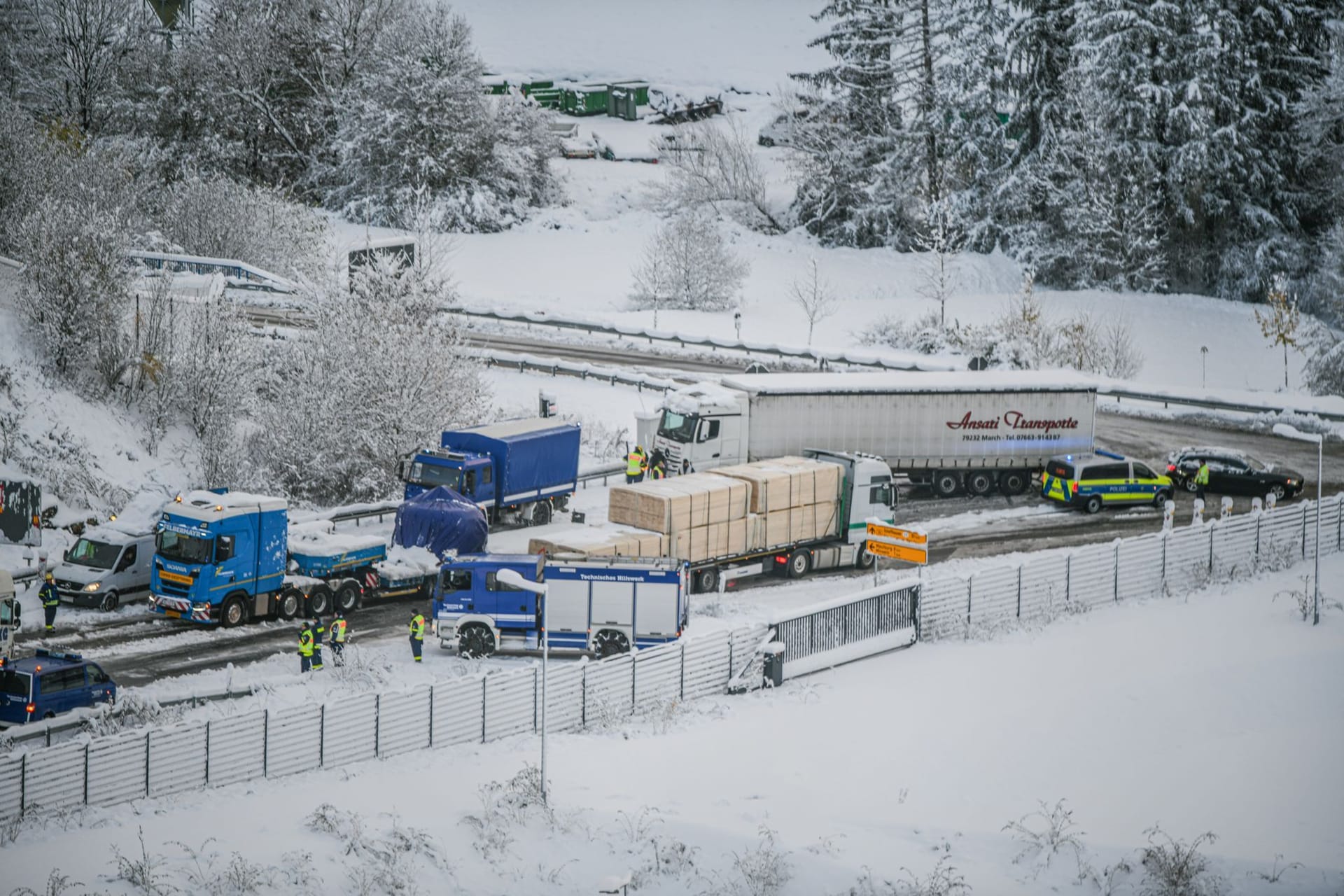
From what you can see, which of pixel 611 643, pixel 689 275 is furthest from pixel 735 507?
pixel 689 275

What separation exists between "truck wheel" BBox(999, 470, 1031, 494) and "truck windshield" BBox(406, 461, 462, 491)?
16017 mm

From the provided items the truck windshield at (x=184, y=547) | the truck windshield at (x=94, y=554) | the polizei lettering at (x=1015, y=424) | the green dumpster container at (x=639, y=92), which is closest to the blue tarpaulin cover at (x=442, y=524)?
the truck windshield at (x=184, y=547)

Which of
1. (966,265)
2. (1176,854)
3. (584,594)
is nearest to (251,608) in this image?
(584,594)

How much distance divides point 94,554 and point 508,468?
1024 cm

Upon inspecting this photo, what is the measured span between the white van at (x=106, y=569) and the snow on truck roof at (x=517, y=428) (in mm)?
8956

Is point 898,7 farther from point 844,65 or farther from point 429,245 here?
point 429,245

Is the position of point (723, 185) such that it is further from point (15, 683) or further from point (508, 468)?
point (15, 683)

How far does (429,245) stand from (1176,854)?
37365 mm

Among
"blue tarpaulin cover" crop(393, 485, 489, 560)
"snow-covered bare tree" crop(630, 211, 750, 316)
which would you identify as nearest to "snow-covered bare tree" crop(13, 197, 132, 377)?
"blue tarpaulin cover" crop(393, 485, 489, 560)

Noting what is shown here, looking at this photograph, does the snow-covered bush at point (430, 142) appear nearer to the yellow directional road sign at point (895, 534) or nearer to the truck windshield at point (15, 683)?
the yellow directional road sign at point (895, 534)

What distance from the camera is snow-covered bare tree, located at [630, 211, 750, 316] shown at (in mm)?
72562

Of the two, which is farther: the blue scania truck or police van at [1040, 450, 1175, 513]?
police van at [1040, 450, 1175, 513]

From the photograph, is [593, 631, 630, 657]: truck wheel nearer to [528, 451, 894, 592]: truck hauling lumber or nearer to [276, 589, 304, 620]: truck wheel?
[528, 451, 894, 592]: truck hauling lumber

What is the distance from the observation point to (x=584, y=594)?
2881 centimetres
